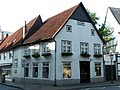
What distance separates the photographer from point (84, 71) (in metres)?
31.5

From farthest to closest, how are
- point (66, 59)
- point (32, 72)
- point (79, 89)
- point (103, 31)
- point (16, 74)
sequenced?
1. point (103, 31)
2. point (16, 74)
3. point (32, 72)
4. point (66, 59)
5. point (79, 89)

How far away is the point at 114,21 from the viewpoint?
47.9 meters

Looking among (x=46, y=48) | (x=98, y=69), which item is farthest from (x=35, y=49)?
(x=98, y=69)

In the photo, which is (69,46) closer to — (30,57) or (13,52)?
(30,57)

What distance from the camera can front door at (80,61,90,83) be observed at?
31.1 meters

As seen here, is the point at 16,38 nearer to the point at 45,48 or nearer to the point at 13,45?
the point at 13,45

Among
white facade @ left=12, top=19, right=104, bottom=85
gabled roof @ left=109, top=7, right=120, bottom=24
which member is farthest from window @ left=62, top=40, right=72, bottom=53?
gabled roof @ left=109, top=7, right=120, bottom=24

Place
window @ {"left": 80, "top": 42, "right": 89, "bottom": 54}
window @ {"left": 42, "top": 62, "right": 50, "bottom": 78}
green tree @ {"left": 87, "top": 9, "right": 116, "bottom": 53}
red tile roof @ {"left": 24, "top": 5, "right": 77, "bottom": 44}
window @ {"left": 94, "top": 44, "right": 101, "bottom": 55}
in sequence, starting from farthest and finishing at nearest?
green tree @ {"left": 87, "top": 9, "right": 116, "bottom": 53} < window @ {"left": 94, "top": 44, "right": 101, "bottom": 55} < window @ {"left": 80, "top": 42, "right": 89, "bottom": 54} < red tile roof @ {"left": 24, "top": 5, "right": 77, "bottom": 44} < window @ {"left": 42, "top": 62, "right": 50, "bottom": 78}

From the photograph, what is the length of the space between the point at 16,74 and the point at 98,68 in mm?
11287

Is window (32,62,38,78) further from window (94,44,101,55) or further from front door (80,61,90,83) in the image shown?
window (94,44,101,55)

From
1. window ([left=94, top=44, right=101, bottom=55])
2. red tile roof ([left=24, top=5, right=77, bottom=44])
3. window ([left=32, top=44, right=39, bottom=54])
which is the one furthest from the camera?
window ([left=94, top=44, right=101, bottom=55])

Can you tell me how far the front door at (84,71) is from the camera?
3111 cm

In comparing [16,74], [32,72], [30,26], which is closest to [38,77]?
[32,72]

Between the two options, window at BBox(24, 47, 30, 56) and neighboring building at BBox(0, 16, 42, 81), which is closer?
window at BBox(24, 47, 30, 56)
